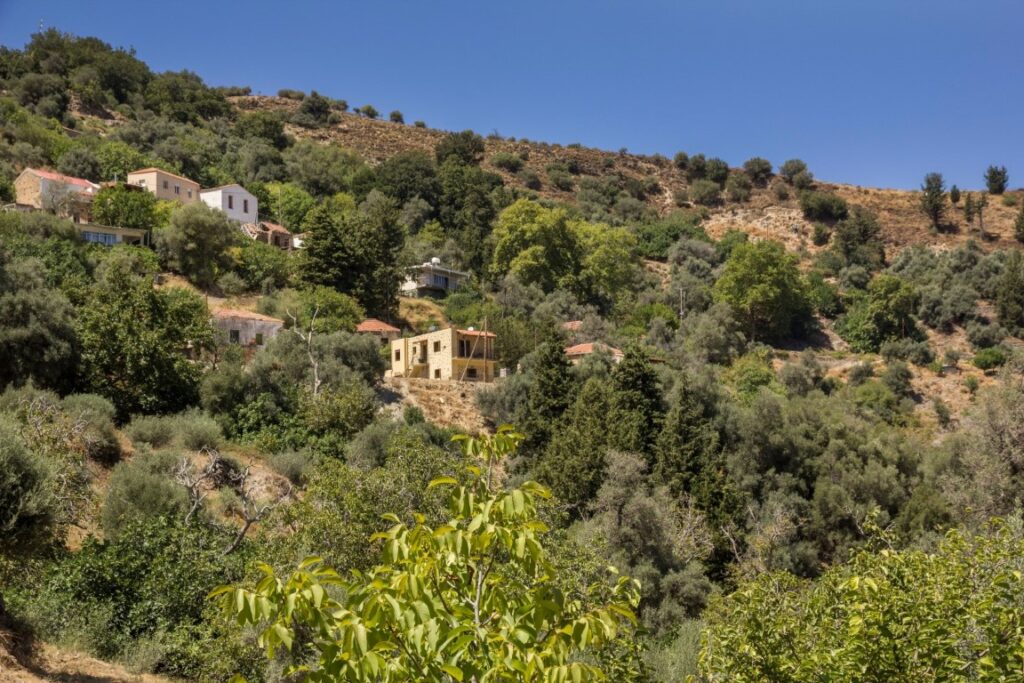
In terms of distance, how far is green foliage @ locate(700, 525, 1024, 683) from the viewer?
7.63 m

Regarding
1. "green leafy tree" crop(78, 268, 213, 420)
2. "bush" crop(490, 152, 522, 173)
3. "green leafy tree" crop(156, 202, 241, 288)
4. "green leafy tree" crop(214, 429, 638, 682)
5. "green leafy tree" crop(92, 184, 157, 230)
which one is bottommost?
"green leafy tree" crop(214, 429, 638, 682)

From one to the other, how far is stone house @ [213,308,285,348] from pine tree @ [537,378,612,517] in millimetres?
13983

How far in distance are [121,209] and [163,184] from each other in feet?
25.1

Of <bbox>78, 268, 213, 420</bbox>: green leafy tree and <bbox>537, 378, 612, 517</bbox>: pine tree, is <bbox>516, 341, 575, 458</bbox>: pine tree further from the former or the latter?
<bbox>78, 268, 213, 420</bbox>: green leafy tree

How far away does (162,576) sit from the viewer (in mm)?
16469

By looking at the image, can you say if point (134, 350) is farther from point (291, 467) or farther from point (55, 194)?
point (55, 194)

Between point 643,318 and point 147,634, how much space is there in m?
43.6

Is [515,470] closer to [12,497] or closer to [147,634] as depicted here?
[147,634]

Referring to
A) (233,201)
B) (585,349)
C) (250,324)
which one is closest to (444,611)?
(250,324)

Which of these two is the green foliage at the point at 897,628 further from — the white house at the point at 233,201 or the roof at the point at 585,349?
the white house at the point at 233,201

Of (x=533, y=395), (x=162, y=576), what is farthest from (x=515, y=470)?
(x=162, y=576)

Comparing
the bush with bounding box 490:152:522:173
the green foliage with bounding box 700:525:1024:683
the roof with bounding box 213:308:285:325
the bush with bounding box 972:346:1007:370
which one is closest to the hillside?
the bush with bounding box 490:152:522:173

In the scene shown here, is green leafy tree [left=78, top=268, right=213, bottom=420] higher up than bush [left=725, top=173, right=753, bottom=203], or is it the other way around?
bush [left=725, top=173, right=753, bottom=203]

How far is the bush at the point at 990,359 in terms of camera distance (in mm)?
52906
